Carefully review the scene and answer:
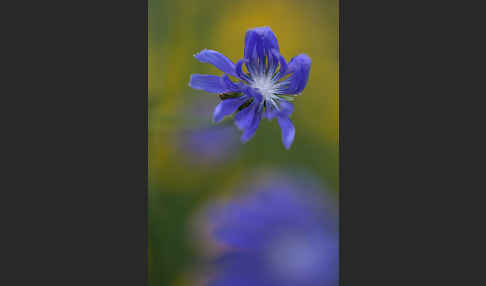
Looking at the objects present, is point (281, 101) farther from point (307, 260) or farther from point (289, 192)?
point (307, 260)

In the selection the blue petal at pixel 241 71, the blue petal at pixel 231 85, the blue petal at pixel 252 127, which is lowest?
the blue petal at pixel 252 127

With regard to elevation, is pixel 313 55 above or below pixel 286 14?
below

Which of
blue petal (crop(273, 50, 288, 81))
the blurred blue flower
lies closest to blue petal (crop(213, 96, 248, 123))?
blue petal (crop(273, 50, 288, 81))

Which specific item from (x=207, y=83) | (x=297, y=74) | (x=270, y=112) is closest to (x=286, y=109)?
(x=270, y=112)

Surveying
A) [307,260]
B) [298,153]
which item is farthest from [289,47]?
[307,260]

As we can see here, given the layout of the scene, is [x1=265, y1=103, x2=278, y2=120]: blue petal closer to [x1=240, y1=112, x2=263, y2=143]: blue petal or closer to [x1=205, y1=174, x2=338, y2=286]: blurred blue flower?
[x1=240, y1=112, x2=263, y2=143]: blue petal

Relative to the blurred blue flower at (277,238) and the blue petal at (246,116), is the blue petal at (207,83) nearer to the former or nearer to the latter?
the blue petal at (246,116)

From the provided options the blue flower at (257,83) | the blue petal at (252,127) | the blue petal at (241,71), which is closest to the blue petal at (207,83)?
the blue flower at (257,83)
